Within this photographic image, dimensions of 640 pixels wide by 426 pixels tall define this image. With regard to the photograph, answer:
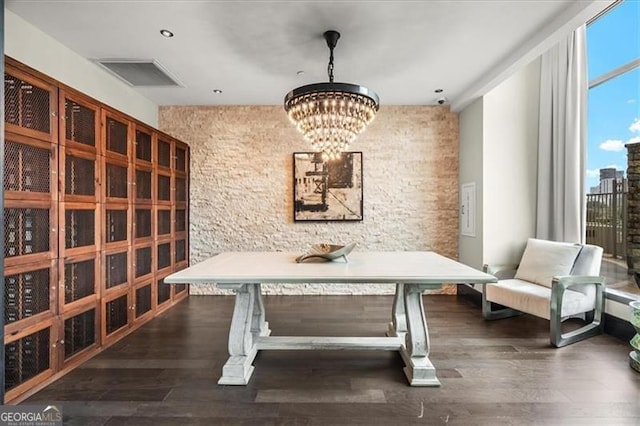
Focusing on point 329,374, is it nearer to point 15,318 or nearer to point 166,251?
point 15,318

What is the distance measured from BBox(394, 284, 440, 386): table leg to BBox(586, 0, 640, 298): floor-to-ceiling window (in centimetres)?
228

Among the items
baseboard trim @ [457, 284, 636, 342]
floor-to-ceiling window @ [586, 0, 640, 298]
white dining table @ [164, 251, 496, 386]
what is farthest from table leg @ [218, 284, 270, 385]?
floor-to-ceiling window @ [586, 0, 640, 298]

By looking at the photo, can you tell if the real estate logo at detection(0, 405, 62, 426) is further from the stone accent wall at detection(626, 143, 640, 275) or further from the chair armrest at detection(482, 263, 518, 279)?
the stone accent wall at detection(626, 143, 640, 275)

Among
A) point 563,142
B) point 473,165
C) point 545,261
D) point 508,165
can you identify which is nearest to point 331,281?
point 545,261

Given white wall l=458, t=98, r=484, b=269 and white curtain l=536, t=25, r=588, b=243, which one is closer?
white curtain l=536, t=25, r=588, b=243

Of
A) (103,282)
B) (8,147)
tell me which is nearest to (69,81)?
(8,147)

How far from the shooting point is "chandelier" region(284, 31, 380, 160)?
7.90 ft

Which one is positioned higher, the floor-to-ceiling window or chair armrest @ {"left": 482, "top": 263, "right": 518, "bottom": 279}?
the floor-to-ceiling window

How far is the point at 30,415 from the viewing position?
193 cm

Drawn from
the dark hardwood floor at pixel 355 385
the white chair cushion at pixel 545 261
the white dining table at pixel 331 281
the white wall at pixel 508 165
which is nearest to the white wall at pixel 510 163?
the white wall at pixel 508 165

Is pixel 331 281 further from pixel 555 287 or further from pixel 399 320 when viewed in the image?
pixel 555 287

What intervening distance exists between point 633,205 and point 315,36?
3.52m

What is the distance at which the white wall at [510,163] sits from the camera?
3969mm

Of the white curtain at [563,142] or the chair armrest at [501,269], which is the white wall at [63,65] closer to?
the chair armrest at [501,269]
